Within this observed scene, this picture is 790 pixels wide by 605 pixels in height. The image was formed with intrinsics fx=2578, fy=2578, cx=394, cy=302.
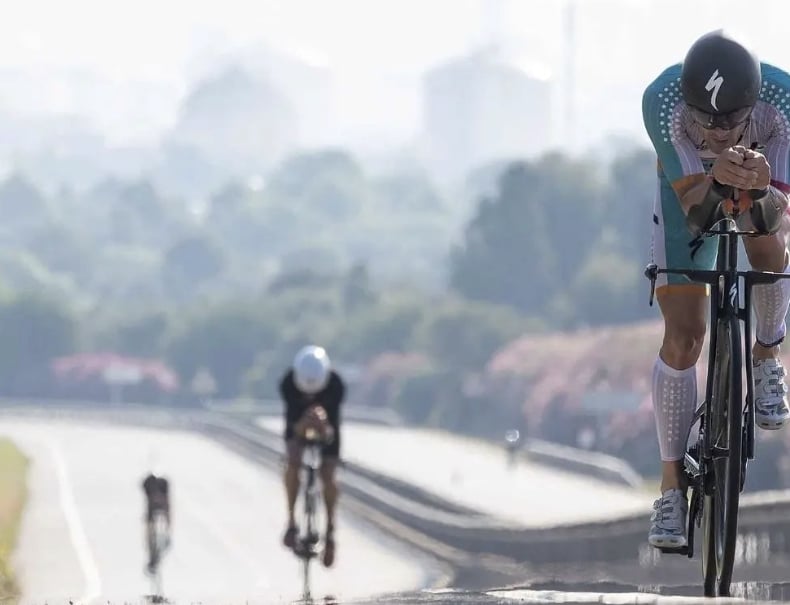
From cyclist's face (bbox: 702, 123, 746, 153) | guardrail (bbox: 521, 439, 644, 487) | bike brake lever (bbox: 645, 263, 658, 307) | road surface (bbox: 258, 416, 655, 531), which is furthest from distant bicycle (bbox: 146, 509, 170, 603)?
guardrail (bbox: 521, 439, 644, 487)

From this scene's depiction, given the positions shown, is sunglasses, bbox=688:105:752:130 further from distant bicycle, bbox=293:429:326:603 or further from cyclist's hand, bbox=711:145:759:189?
distant bicycle, bbox=293:429:326:603

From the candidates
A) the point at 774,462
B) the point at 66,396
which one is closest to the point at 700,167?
the point at 774,462

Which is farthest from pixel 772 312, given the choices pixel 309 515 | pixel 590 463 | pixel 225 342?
pixel 225 342

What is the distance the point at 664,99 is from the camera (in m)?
9.39

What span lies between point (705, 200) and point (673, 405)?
1.06m

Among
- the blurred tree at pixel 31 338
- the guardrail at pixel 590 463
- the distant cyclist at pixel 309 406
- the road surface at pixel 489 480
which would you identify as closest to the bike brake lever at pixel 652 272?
the distant cyclist at pixel 309 406

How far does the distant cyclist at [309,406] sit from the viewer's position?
62.6ft

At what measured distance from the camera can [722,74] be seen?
8.88m

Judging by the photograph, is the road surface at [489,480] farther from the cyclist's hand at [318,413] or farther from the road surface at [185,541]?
the cyclist's hand at [318,413]

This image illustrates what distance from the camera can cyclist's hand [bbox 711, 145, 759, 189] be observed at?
8.80m

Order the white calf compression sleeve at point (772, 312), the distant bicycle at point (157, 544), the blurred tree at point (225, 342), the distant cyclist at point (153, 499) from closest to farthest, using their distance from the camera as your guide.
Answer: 1. the white calf compression sleeve at point (772, 312)
2. the distant cyclist at point (153, 499)
3. the distant bicycle at point (157, 544)
4. the blurred tree at point (225, 342)

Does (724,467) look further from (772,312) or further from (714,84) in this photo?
(714,84)

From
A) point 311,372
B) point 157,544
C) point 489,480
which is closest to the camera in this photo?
point 311,372

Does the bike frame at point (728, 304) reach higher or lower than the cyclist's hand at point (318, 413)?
higher
